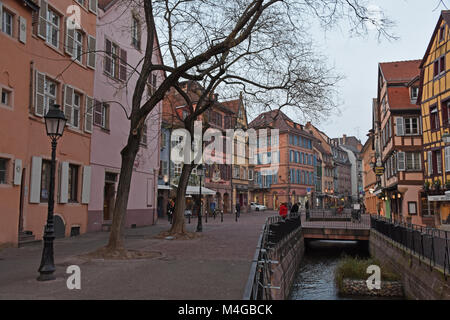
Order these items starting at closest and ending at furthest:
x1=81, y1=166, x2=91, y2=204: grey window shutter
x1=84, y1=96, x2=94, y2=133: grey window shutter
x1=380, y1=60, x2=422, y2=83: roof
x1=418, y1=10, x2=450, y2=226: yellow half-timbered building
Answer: x1=81, y1=166, x2=91, y2=204: grey window shutter < x1=84, y1=96, x2=94, y2=133: grey window shutter < x1=418, y1=10, x2=450, y2=226: yellow half-timbered building < x1=380, y1=60, x2=422, y2=83: roof

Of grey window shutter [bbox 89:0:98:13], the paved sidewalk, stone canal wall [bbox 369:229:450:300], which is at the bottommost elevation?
stone canal wall [bbox 369:229:450:300]

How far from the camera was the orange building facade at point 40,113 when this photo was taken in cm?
1291

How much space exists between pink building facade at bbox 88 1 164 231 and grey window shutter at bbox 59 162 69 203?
240 cm

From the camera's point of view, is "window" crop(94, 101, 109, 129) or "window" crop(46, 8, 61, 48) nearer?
"window" crop(46, 8, 61, 48)

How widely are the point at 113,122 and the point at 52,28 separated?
6.49 metres

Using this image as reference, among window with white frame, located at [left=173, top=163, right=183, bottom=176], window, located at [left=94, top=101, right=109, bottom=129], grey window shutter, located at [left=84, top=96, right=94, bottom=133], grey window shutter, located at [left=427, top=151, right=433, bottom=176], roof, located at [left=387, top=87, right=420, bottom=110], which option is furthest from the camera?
window with white frame, located at [left=173, top=163, right=183, bottom=176]

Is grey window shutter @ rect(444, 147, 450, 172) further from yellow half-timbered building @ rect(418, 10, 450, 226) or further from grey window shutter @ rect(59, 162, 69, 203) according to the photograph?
grey window shutter @ rect(59, 162, 69, 203)

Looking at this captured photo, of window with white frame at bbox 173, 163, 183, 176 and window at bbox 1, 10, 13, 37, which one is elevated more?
window at bbox 1, 10, 13, 37

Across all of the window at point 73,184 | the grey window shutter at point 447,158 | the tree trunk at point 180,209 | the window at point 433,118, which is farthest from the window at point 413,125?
the window at point 73,184

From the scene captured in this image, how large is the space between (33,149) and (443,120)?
23.8 m

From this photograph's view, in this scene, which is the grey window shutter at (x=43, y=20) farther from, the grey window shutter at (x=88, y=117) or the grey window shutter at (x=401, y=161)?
the grey window shutter at (x=401, y=161)

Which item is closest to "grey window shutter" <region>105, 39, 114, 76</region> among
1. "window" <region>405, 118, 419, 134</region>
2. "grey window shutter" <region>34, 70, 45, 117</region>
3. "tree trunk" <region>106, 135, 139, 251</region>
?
"grey window shutter" <region>34, 70, 45, 117</region>

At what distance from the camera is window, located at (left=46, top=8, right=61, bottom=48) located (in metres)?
16.0
